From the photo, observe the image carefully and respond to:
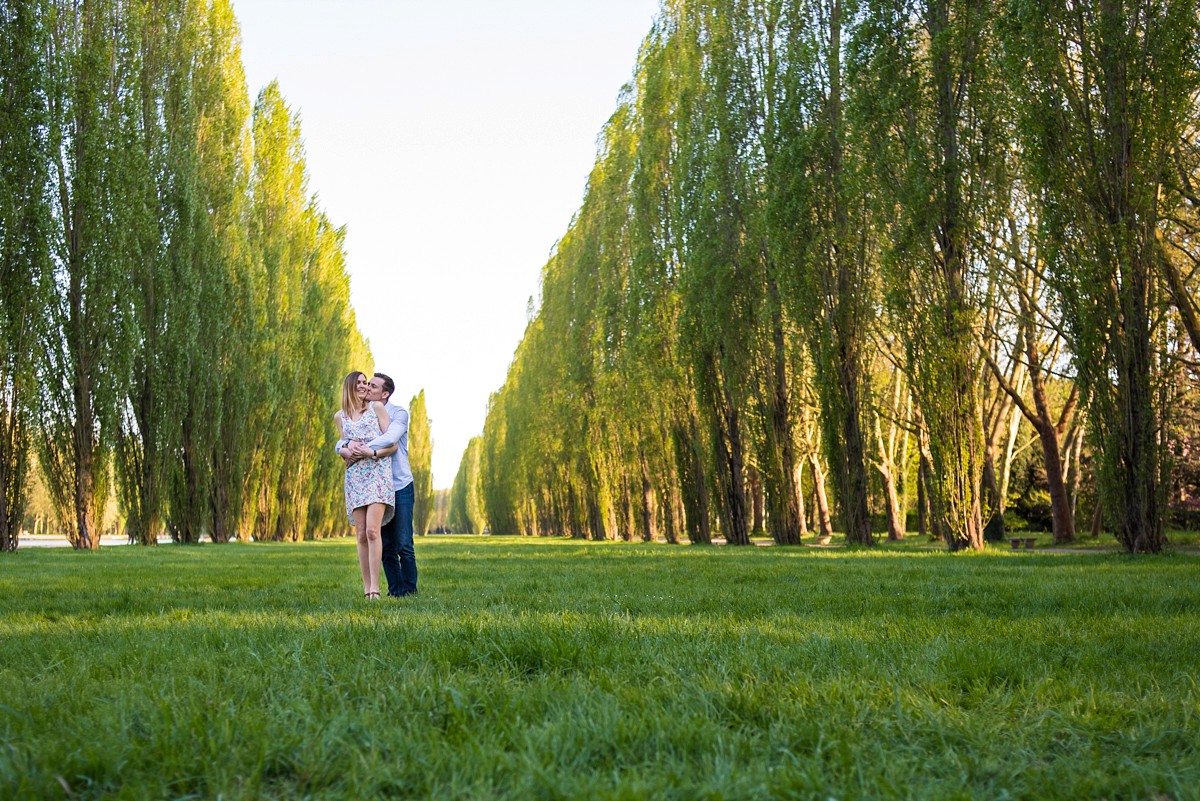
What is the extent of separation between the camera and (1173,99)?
10039mm

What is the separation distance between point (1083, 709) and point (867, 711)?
0.71 meters

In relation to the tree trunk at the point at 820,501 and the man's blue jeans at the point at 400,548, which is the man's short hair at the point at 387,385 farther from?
the tree trunk at the point at 820,501

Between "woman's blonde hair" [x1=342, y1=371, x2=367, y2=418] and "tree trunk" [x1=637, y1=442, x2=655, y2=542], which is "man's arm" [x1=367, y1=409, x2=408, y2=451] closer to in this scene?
"woman's blonde hair" [x1=342, y1=371, x2=367, y2=418]

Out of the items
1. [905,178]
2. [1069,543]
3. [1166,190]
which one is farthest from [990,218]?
[1069,543]

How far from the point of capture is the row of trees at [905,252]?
10188 mm

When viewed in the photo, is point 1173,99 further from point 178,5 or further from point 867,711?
point 178,5

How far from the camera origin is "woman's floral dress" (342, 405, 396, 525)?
629 cm

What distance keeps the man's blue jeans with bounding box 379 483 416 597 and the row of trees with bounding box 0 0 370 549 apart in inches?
476

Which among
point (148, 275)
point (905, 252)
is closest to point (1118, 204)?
point (905, 252)

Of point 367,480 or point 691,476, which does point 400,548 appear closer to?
point 367,480

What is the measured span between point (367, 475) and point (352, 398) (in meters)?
0.60

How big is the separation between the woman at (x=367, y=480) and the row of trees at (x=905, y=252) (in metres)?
8.68

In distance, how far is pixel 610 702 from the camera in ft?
8.17

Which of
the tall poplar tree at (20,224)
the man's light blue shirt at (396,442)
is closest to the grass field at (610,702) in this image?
the man's light blue shirt at (396,442)
